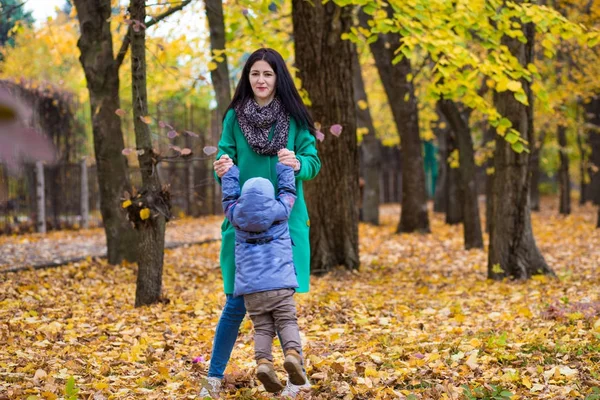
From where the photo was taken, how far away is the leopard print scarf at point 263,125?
373 centimetres

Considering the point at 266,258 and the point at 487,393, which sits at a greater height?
the point at 266,258

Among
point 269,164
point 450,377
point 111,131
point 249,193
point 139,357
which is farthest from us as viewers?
point 111,131

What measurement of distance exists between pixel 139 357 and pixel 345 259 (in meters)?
4.64

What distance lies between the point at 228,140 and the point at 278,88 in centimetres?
39

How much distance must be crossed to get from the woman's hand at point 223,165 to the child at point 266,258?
0.12ft

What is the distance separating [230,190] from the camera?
11.9 feet

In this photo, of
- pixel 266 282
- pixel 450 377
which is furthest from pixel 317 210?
pixel 266 282

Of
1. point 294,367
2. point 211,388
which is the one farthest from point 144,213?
point 294,367

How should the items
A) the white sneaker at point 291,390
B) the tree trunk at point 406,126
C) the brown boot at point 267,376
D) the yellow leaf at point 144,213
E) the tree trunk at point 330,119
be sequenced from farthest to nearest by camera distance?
the tree trunk at point 406,126 → the tree trunk at point 330,119 → the yellow leaf at point 144,213 → the white sneaker at point 291,390 → the brown boot at point 267,376

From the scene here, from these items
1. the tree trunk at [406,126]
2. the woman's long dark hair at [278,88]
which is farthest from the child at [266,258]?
the tree trunk at [406,126]

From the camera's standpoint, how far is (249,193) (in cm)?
349

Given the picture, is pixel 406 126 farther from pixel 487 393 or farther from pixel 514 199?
pixel 487 393

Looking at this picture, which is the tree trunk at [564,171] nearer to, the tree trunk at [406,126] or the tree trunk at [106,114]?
the tree trunk at [406,126]

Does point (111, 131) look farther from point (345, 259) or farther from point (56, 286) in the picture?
point (345, 259)
